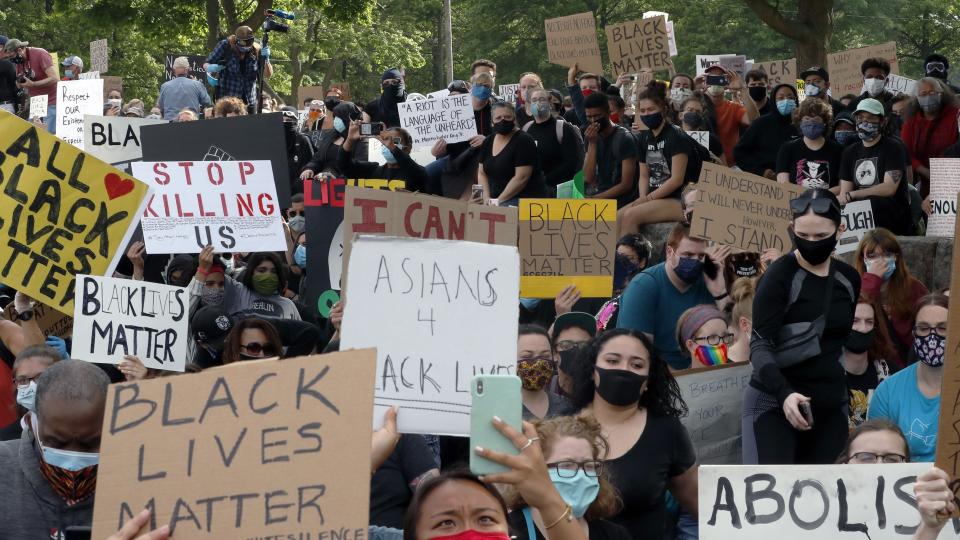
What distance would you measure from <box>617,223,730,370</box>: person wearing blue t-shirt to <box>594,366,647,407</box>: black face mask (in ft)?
6.66

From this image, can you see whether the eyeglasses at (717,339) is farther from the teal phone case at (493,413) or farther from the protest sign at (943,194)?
the protest sign at (943,194)

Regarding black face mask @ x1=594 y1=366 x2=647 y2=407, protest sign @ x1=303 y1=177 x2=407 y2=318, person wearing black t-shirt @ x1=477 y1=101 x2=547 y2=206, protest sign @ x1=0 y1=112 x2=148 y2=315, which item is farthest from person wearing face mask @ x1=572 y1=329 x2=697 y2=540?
person wearing black t-shirt @ x1=477 y1=101 x2=547 y2=206

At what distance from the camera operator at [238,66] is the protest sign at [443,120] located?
3799 mm

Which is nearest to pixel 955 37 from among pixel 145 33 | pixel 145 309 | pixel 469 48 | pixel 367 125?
pixel 469 48

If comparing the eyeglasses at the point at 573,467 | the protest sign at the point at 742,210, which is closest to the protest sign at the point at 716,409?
the protest sign at the point at 742,210

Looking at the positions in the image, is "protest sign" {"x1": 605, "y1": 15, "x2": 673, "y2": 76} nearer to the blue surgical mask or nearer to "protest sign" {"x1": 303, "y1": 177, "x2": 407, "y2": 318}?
"protest sign" {"x1": 303, "y1": 177, "x2": 407, "y2": 318}

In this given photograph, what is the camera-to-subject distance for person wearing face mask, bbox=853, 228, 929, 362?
27.3 ft

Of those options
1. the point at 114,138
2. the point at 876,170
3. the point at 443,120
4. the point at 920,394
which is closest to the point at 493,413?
the point at 920,394

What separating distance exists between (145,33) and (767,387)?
88.9ft

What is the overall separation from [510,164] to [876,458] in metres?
6.93

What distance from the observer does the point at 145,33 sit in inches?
1248

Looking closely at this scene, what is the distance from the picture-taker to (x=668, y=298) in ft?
25.4

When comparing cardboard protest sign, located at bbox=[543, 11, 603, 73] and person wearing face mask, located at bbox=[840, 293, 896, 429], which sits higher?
cardboard protest sign, located at bbox=[543, 11, 603, 73]

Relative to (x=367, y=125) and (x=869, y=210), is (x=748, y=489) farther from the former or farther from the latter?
(x=367, y=125)
